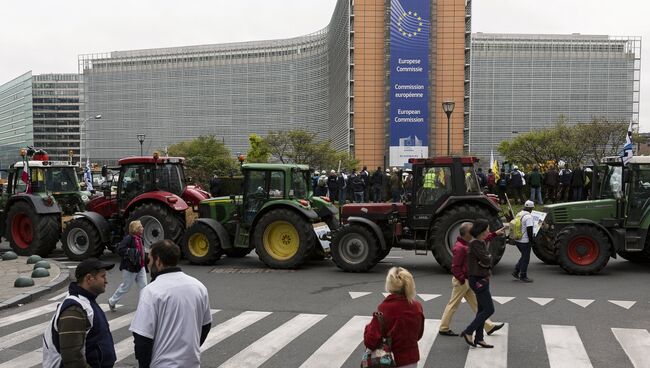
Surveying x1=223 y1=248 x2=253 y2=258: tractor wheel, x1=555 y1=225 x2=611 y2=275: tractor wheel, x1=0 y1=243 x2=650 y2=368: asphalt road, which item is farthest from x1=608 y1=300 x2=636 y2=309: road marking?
x1=223 y1=248 x2=253 y2=258: tractor wheel

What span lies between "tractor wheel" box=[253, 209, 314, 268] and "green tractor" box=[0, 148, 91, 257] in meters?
6.15

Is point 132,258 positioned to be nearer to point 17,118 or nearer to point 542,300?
point 542,300

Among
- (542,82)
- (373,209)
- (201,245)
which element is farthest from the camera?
(542,82)

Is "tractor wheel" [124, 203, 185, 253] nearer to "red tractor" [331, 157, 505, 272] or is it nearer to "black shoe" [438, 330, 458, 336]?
"red tractor" [331, 157, 505, 272]

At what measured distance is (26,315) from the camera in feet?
31.0

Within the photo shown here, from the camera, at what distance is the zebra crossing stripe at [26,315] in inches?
356

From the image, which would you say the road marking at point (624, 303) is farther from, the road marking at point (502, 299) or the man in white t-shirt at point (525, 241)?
the man in white t-shirt at point (525, 241)

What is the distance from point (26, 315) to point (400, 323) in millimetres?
7383

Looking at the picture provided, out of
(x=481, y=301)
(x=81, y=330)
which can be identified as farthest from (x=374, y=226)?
(x=81, y=330)

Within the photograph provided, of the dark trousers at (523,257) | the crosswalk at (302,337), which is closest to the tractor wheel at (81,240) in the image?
the crosswalk at (302,337)

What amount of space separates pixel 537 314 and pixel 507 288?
208cm

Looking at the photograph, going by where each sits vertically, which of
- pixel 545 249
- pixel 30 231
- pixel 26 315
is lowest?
pixel 26 315

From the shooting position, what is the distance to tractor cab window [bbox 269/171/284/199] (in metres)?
13.8

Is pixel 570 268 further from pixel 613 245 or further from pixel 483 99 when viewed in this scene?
pixel 483 99
